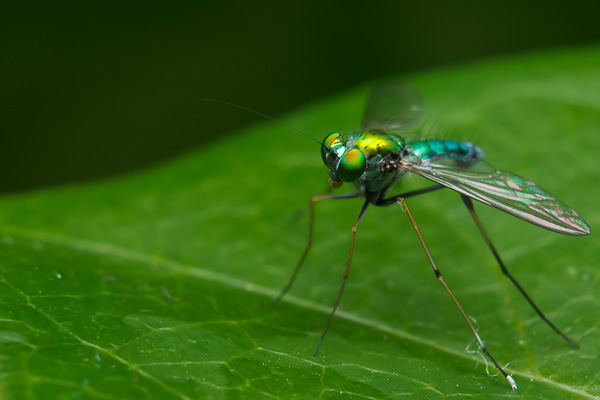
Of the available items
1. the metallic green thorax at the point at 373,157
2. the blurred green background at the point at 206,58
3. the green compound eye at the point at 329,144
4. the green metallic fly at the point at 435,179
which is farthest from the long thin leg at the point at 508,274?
the blurred green background at the point at 206,58

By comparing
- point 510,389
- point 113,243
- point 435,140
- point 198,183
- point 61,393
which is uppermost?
point 435,140

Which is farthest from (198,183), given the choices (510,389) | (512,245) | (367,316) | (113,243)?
(510,389)

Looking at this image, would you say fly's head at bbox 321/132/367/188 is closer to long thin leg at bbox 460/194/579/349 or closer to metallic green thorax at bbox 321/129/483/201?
metallic green thorax at bbox 321/129/483/201

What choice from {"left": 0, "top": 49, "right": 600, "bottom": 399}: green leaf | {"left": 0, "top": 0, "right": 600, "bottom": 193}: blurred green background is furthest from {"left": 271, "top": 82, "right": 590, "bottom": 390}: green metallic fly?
{"left": 0, "top": 0, "right": 600, "bottom": 193}: blurred green background

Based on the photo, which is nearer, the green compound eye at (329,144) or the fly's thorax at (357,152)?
the fly's thorax at (357,152)

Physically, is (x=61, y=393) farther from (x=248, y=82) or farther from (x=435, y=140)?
(x=248, y=82)

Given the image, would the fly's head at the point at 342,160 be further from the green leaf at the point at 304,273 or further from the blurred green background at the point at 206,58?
the blurred green background at the point at 206,58

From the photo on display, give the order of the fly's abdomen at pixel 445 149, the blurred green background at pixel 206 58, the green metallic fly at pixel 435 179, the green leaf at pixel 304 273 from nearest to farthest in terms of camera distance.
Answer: the green leaf at pixel 304 273
the green metallic fly at pixel 435 179
the fly's abdomen at pixel 445 149
the blurred green background at pixel 206 58
